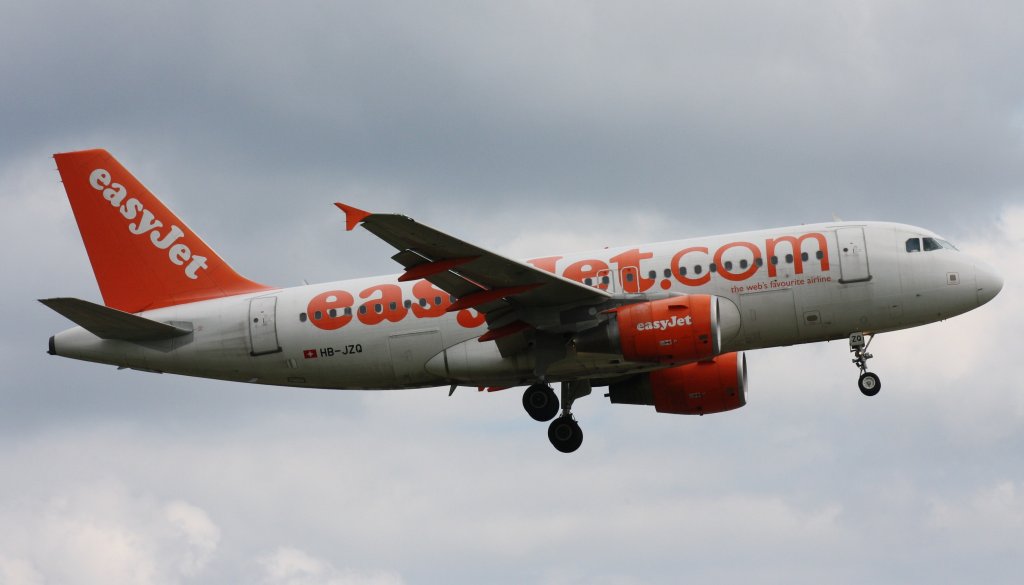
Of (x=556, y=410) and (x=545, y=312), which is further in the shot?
(x=556, y=410)

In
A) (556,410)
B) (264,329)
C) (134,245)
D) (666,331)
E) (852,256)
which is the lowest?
(556,410)

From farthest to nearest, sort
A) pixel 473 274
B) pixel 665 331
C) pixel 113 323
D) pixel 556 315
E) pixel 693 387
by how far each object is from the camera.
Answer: pixel 693 387, pixel 113 323, pixel 556 315, pixel 665 331, pixel 473 274

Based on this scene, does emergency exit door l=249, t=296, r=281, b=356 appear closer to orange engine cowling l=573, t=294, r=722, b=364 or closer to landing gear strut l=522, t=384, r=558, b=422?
landing gear strut l=522, t=384, r=558, b=422

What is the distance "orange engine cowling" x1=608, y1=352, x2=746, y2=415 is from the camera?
43.3m

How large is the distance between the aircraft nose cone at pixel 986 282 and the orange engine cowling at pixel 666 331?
302 inches

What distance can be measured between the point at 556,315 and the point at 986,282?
12.1 m

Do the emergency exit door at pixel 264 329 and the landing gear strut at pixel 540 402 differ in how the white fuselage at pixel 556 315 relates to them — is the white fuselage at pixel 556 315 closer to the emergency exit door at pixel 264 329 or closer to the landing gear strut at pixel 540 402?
the emergency exit door at pixel 264 329

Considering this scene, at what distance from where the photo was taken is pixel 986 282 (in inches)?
1539

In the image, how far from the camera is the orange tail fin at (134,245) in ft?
143

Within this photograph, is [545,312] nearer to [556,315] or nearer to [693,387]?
[556,315]

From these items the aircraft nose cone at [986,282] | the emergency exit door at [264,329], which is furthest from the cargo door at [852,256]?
the emergency exit door at [264,329]

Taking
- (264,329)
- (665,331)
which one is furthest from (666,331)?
(264,329)

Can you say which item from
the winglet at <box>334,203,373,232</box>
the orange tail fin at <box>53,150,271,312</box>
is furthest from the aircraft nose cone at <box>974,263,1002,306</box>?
the orange tail fin at <box>53,150,271,312</box>

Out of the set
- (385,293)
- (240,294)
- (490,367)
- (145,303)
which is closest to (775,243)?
(490,367)
